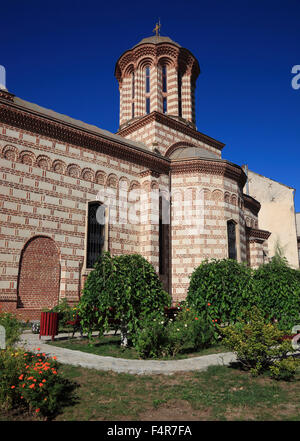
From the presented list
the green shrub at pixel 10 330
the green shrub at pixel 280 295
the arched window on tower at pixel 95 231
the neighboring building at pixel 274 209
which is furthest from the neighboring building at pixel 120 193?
the neighboring building at pixel 274 209

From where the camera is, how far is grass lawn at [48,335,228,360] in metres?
7.56

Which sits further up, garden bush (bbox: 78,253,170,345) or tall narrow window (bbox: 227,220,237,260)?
tall narrow window (bbox: 227,220,237,260)

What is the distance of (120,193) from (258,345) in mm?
10123

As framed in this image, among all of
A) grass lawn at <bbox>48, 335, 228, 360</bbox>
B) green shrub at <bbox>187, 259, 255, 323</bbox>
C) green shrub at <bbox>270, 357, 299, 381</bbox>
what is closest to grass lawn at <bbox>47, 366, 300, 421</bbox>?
green shrub at <bbox>270, 357, 299, 381</bbox>

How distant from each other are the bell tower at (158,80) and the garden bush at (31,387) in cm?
1716

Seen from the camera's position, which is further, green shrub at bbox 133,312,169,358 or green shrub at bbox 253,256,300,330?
green shrub at bbox 253,256,300,330

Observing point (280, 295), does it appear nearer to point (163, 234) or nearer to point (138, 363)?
point (138, 363)

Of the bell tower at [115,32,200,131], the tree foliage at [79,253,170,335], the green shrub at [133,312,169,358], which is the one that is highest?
the bell tower at [115,32,200,131]

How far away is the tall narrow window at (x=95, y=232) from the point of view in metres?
13.5

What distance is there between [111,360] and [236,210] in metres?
12.2

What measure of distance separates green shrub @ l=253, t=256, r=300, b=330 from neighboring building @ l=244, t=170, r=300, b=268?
23241mm

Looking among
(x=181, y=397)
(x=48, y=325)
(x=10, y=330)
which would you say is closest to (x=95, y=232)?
(x=48, y=325)

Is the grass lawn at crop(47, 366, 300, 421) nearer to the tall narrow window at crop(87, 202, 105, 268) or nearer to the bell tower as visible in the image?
the tall narrow window at crop(87, 202, 105, 268)
